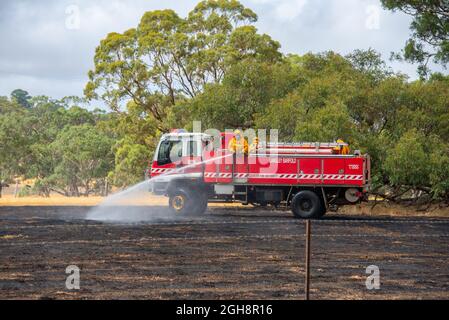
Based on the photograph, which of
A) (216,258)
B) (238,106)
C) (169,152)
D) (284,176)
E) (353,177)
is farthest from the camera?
(238,106)

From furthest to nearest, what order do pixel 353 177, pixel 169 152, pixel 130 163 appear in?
pixel 130 163 < pixel 169 152 < pixel 353 177

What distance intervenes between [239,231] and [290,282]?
9.62 metres

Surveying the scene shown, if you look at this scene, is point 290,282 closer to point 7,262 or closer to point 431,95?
point 7,262

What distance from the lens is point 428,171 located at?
30906 mm

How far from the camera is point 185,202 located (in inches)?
1120

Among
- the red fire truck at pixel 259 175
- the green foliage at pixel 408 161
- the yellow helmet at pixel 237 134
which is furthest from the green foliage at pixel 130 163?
the yellow helmet at pixel 237 134

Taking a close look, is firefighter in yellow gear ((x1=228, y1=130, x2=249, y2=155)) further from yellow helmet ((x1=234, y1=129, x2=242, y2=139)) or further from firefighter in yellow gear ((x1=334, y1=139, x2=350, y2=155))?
firefighter in yellow gear ((x1=334, y1=139, x2=350, y2=155))

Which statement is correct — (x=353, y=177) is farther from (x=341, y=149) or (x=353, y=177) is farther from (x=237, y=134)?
(x=237, y=134)

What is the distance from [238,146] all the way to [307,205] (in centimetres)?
310

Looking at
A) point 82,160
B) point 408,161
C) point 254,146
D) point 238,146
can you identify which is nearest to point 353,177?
point 254,146

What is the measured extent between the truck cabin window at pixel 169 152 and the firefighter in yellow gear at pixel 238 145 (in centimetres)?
195

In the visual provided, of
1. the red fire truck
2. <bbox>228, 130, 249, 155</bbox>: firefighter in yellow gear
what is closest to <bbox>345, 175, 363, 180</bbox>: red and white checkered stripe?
the red fire truck

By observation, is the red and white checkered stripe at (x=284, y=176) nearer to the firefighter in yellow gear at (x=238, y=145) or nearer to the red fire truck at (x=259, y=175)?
the red fire truck at (x=259, y=175)
